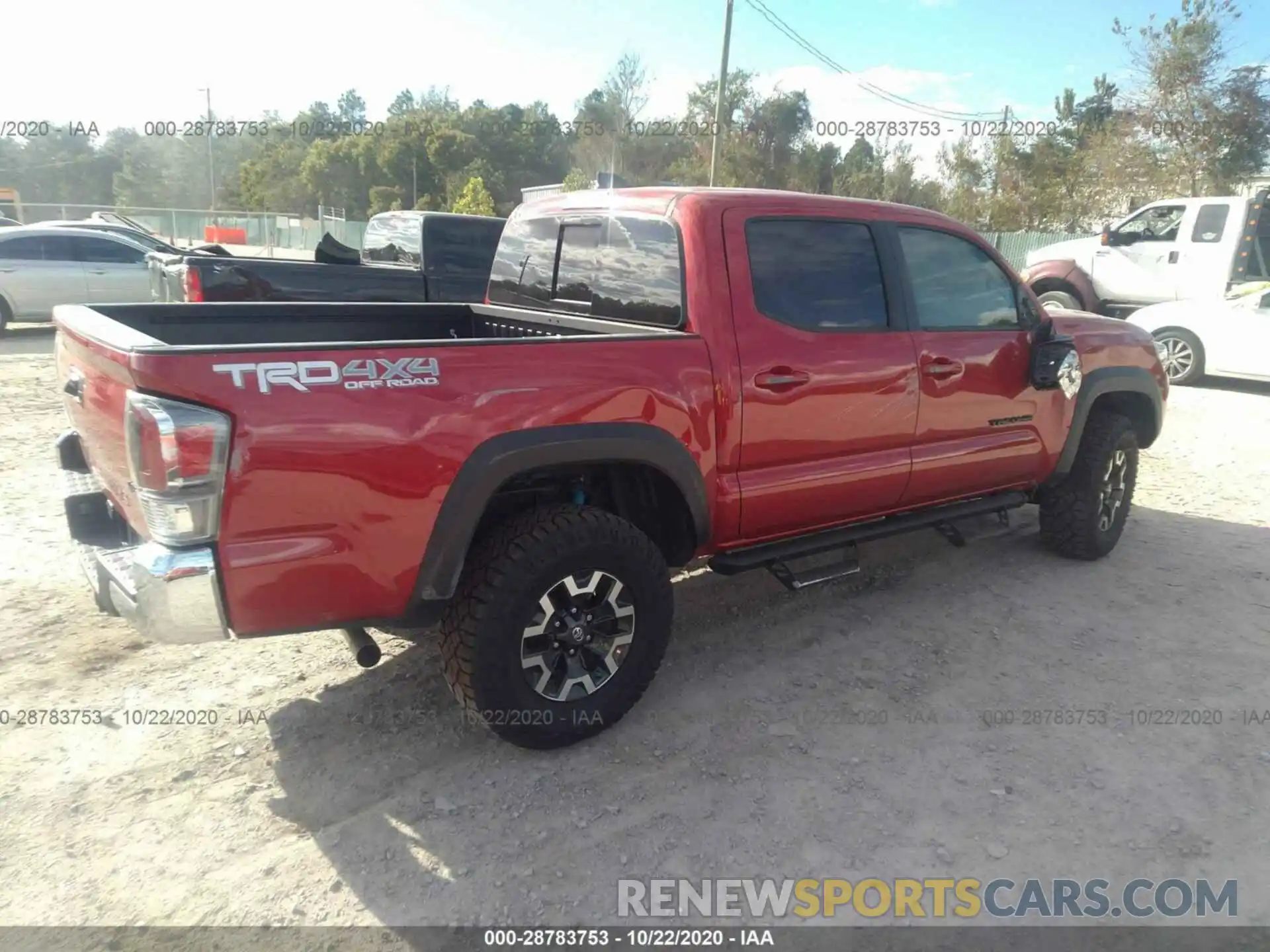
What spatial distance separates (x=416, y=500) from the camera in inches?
103

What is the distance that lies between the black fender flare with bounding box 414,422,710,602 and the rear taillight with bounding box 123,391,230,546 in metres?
0.64

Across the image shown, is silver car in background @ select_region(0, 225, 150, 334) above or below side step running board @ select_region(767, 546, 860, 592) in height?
above

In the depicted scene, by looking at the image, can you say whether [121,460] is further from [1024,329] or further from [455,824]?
[1024,329]

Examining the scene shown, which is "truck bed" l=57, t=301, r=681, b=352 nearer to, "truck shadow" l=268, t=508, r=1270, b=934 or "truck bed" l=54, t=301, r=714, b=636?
"truck bed" l=54, t=301, r=714, b=636

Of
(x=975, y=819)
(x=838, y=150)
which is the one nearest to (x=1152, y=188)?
(x=838, y=150)

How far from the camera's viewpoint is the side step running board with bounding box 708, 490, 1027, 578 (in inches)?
140

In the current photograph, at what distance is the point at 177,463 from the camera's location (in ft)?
7.42

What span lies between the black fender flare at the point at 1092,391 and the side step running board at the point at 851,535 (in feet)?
0.93

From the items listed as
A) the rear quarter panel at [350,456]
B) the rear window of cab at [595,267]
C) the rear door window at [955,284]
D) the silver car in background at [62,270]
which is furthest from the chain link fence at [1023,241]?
the rear quarter panel at [350,456]

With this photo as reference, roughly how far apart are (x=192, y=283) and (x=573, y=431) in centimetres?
597

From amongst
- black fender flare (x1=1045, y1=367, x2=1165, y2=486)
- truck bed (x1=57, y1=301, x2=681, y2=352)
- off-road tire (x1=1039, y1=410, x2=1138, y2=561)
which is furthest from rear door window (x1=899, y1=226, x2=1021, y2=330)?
truck bed (x1=57, y1=301, x2=681, y2=352)

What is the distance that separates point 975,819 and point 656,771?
106cm

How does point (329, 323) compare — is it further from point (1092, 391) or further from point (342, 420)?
point (1092, 391)

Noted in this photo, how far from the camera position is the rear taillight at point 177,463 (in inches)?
88.7
